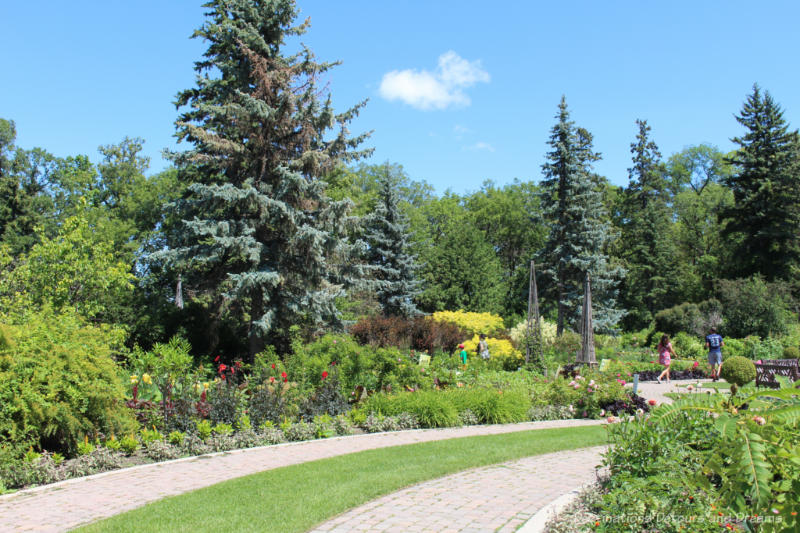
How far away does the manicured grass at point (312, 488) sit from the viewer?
4770 mm

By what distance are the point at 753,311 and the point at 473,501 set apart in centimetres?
2590

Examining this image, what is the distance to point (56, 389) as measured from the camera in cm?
665

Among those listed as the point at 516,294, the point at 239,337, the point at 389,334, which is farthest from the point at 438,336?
the point at 516,294

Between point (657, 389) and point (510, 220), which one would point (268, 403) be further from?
point (510, 220)

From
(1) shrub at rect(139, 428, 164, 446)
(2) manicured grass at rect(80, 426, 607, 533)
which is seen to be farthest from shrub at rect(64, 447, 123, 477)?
(2) manicured grass at rect(80, 426, 607, 533)

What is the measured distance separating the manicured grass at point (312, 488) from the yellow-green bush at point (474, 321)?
15761 mm

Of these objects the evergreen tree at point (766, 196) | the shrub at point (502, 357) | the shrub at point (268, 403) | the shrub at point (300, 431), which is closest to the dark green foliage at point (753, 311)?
the evergreen tree at point (766, 196)

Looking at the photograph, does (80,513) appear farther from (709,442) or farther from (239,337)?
(239,337)

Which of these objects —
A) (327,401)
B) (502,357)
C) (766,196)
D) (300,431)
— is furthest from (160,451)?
(766,196)

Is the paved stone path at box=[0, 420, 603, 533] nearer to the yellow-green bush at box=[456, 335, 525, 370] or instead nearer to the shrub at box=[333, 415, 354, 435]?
the shrub at box=[333, 415, 354, 435]

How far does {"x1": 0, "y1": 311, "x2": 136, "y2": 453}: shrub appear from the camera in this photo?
636 centimetres

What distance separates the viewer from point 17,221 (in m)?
35.0

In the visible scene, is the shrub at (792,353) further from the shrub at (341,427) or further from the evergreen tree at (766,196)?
the shrub at (341,427)

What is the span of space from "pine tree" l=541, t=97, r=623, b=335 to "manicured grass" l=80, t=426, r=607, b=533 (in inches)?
894
